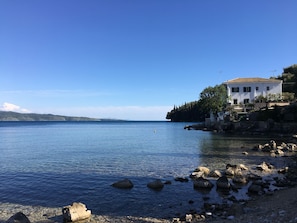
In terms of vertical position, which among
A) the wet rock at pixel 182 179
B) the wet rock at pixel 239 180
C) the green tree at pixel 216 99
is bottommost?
the wet rock at pixel 182 179

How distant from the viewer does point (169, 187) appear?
20281 millimetres

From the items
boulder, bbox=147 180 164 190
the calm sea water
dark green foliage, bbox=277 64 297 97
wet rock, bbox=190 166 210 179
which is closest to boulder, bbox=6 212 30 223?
the calm sea water

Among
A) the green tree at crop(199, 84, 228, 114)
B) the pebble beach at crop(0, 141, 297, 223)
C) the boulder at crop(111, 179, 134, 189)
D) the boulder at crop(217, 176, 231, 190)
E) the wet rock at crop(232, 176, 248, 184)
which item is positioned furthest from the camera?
the green tree at crop(199, 84, 228, 114)

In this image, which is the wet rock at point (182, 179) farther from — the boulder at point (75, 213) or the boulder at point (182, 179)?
the boulder at point (75, 213)

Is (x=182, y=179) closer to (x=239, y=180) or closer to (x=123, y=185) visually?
(x=239, y=180)

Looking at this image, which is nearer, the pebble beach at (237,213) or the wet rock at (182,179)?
the pebble beach at (237,213)

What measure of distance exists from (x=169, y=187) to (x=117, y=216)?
250 inches

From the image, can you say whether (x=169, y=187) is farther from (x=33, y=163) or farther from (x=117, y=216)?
(x=33, y=163)

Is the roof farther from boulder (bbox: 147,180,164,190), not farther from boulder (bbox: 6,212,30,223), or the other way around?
boulder (bbox: 6,212,30,223)

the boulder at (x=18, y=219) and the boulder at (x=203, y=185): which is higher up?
the boulder at (x=203, y=185)

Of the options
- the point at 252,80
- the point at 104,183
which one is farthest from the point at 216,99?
the point at 104,183

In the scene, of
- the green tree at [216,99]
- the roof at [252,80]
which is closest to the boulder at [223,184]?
the roof at [252,80]

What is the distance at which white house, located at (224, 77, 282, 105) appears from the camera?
89.6 meters

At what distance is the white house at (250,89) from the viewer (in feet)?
294
